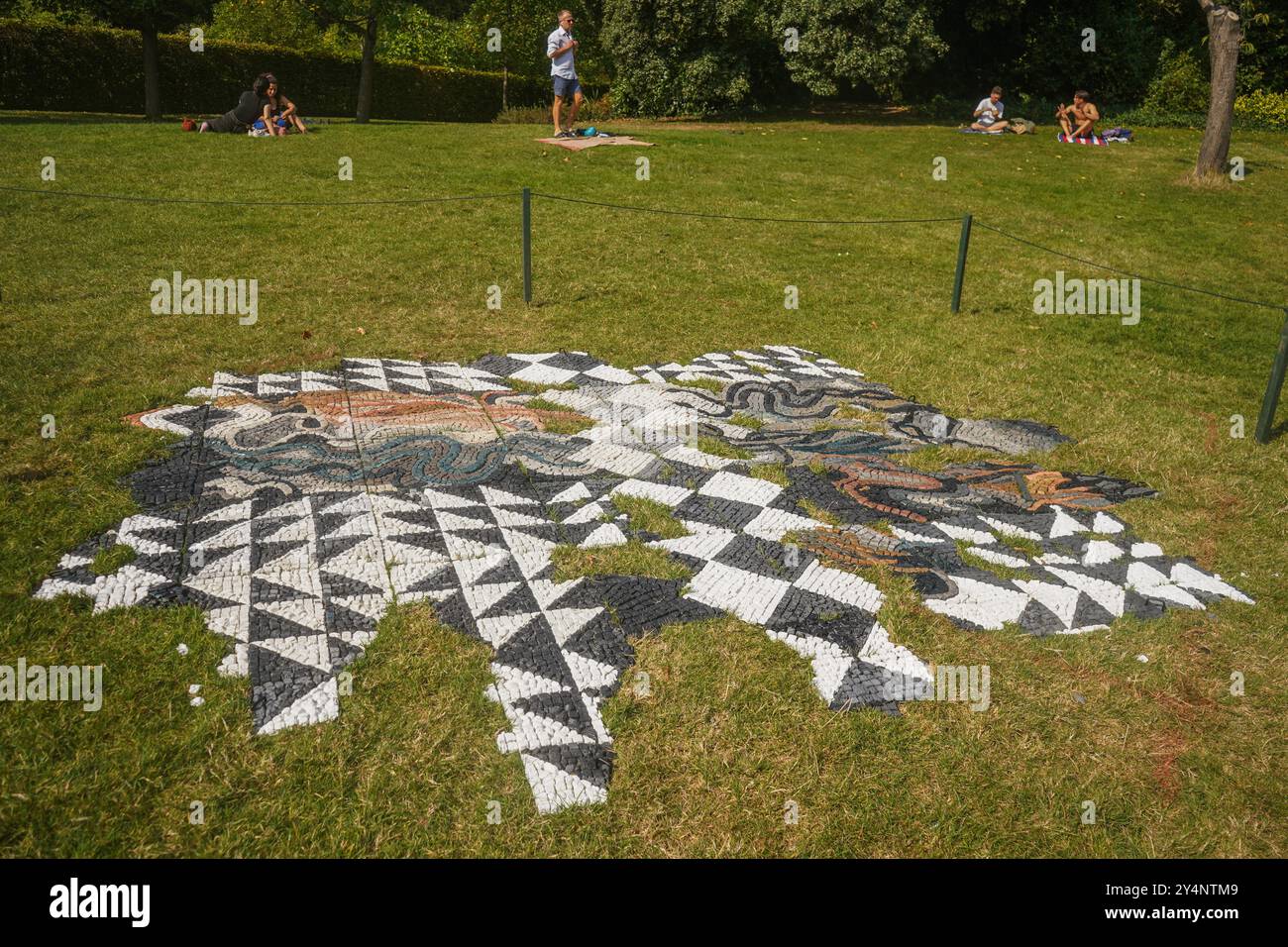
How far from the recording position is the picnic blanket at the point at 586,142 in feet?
60.7

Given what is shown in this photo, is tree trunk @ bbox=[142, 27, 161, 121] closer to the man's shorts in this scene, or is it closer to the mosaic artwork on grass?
the man's shorts

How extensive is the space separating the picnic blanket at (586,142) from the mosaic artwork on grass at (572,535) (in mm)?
11567

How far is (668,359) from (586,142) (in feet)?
35.8

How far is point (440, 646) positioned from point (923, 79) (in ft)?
107

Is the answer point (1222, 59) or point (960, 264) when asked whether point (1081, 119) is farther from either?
point (960, 264)

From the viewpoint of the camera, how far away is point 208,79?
28.9 m

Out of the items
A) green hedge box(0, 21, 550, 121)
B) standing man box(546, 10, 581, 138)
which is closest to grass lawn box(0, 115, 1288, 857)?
standing man box(546, 10, 581, 138)

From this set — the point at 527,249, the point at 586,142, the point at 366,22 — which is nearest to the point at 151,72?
the point at 366,22

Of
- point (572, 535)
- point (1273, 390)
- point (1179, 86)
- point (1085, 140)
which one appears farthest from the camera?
point (1179, 86)

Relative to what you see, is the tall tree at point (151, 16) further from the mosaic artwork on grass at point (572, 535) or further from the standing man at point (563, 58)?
the mosaic artwork on grass at point (572, 535)

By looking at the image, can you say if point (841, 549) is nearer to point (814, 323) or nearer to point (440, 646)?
point (440, 646)

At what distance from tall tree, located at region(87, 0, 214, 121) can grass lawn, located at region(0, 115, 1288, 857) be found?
424cm

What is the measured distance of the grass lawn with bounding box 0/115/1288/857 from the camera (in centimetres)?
373

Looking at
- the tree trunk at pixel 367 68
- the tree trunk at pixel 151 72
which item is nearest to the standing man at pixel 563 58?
the tree trunk at pixel 367 68
